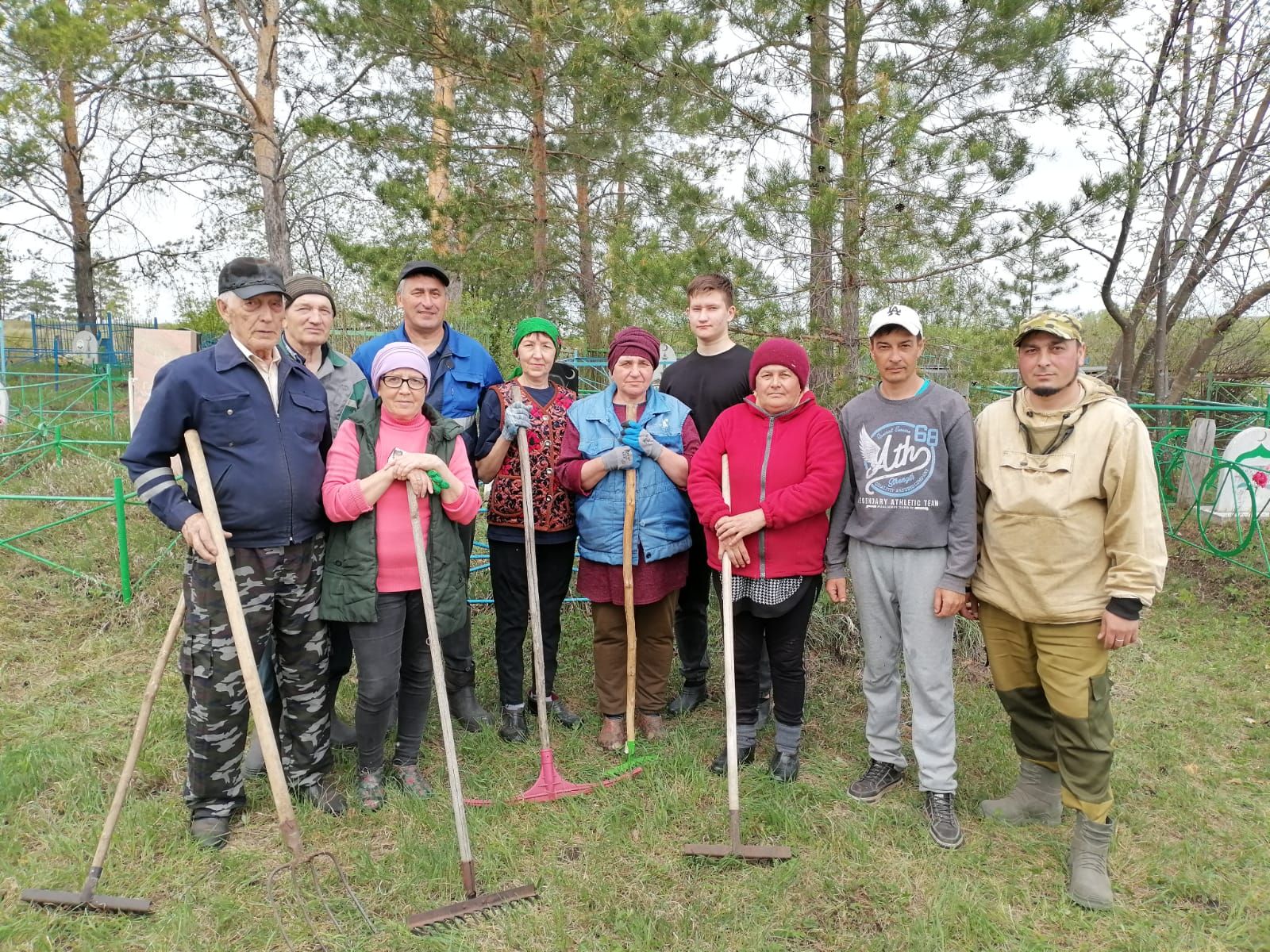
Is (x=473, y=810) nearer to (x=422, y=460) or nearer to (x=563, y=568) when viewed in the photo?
(x=563, y=568)

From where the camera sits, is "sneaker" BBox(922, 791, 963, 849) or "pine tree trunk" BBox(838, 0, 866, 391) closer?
"sneaker" BBox(922, 791, 963, 849)

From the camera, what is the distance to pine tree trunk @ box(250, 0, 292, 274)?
10.4 m

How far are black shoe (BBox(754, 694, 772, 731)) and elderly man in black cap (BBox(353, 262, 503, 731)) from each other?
51.7 inches

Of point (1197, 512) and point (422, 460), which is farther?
point (1197, 512)

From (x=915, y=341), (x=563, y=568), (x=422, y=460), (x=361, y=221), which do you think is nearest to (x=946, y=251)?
(x=915, y=341)

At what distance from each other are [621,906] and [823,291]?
3513mm

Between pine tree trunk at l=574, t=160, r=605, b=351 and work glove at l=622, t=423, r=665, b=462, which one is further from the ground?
pine tree trunk at l=574, t=160, r=605, b=351

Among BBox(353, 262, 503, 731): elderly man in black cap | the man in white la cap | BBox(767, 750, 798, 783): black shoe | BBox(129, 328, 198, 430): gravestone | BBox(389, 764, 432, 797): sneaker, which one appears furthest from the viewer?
BBox(129, 328, 198, 430): gravestone

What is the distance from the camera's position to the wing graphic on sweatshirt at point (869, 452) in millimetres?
3008

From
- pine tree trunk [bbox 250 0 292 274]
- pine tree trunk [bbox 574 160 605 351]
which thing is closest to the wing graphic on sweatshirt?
pine tree trunk [bbox 574 160 605 351]

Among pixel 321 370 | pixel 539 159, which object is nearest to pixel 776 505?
pixel 321 370

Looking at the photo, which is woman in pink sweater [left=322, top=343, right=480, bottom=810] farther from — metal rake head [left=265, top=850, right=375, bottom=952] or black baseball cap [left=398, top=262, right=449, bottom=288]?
black baseball cap [left=398, top=262, right=449, bottom=288]

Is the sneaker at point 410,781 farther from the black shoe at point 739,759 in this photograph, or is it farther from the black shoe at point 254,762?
the black shoe at point 739,759

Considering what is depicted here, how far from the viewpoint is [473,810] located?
3.09m
